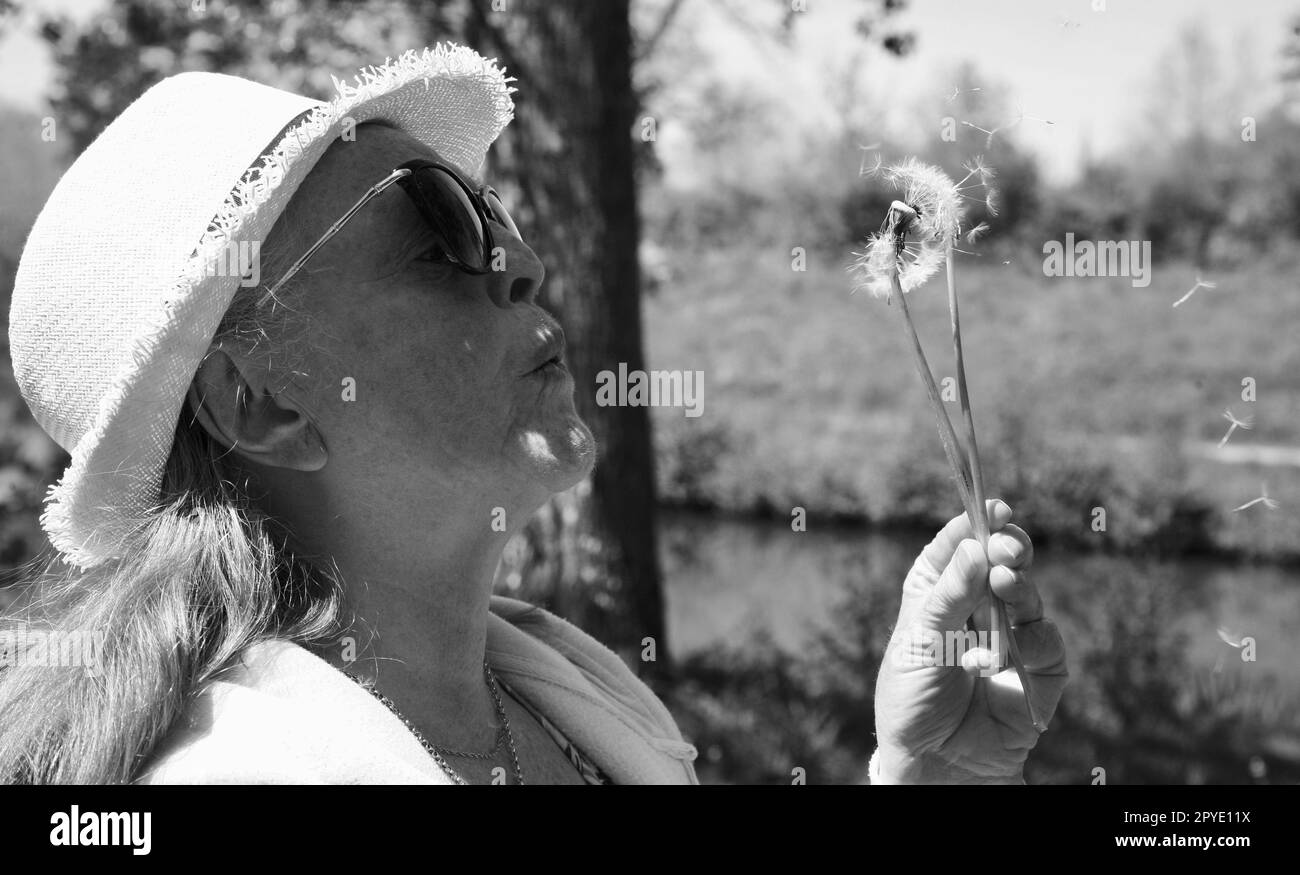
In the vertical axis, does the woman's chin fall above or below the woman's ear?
below

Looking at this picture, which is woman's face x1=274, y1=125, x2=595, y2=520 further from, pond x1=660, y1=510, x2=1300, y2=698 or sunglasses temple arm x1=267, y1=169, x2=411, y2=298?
pond x1=660, y1=510, x2=1300, y2=698

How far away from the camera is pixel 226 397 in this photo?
1706 millimetres

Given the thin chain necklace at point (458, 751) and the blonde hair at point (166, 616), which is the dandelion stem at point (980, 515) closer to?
the thin chain necklace at point (458, 751)

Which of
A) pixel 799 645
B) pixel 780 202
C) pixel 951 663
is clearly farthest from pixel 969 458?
pixel 780 202

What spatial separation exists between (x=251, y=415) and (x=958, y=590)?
3.20 ft

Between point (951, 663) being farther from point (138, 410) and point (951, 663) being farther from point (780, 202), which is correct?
point (780, 202)

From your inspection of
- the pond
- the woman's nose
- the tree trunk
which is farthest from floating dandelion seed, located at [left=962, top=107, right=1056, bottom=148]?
the pond

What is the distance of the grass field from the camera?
984 cm

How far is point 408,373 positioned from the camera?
5.59 ft

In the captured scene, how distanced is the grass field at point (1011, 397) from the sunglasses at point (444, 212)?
5.53 metres

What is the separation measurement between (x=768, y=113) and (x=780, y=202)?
1245cm

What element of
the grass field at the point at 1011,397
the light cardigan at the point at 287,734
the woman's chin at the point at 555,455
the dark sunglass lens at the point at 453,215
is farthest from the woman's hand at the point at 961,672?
the grass field at the point at 1011,397

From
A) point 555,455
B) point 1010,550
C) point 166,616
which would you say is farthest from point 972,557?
point 166,616

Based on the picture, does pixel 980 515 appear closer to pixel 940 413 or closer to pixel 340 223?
pixel 940 413
